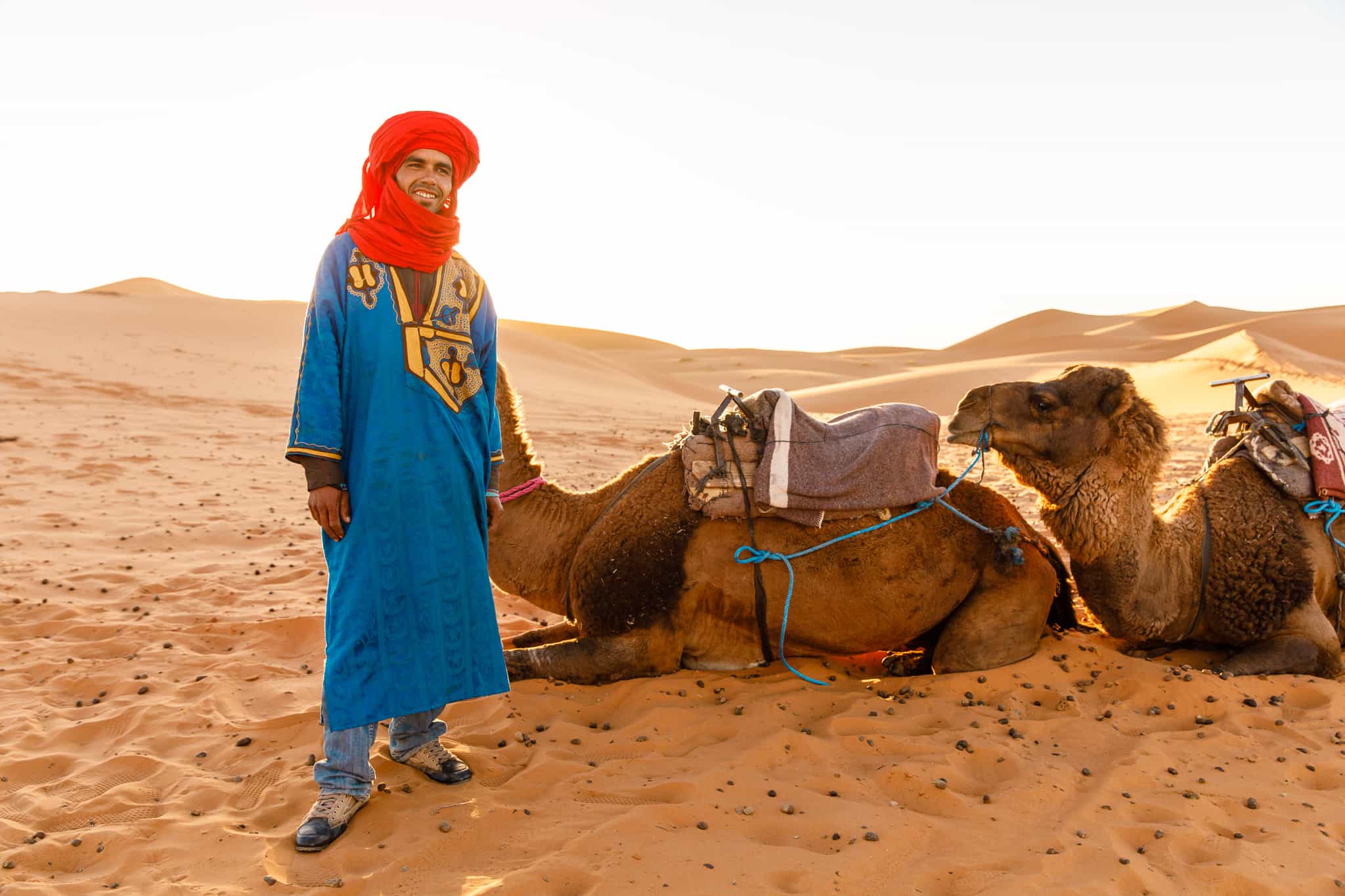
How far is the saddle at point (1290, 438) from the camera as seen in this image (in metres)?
4.98

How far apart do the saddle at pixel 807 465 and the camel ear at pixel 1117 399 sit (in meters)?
0.78

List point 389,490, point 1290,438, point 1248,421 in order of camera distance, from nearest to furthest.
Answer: point 389,490, point 1290,438, point 1248,421

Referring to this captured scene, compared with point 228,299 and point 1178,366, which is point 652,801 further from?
point 228,299

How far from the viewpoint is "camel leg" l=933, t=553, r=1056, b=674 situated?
15.0 ft

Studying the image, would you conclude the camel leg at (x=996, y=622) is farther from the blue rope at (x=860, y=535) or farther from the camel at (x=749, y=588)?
the blue rope at (x=860, y=535)

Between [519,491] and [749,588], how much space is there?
1276mm

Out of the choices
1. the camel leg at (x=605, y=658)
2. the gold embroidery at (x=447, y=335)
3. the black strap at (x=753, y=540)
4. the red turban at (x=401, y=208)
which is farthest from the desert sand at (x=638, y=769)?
the red turban at (x=401, y=208)

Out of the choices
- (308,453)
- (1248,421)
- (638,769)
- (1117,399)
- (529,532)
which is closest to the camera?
(308,453)

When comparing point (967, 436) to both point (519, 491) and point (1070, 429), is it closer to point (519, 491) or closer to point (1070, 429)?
point (1070, 429)

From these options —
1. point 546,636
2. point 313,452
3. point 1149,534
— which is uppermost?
point 313,452

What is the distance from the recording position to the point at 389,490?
11.4 ft

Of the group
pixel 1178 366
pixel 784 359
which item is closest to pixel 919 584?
pixel 1178 366

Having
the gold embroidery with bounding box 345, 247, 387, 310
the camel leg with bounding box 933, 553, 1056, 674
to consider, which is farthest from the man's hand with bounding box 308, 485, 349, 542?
the camel leg with bounding box 933, 553, 1056, 674

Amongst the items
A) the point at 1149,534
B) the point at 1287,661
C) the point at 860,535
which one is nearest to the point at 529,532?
the point at 860,535
